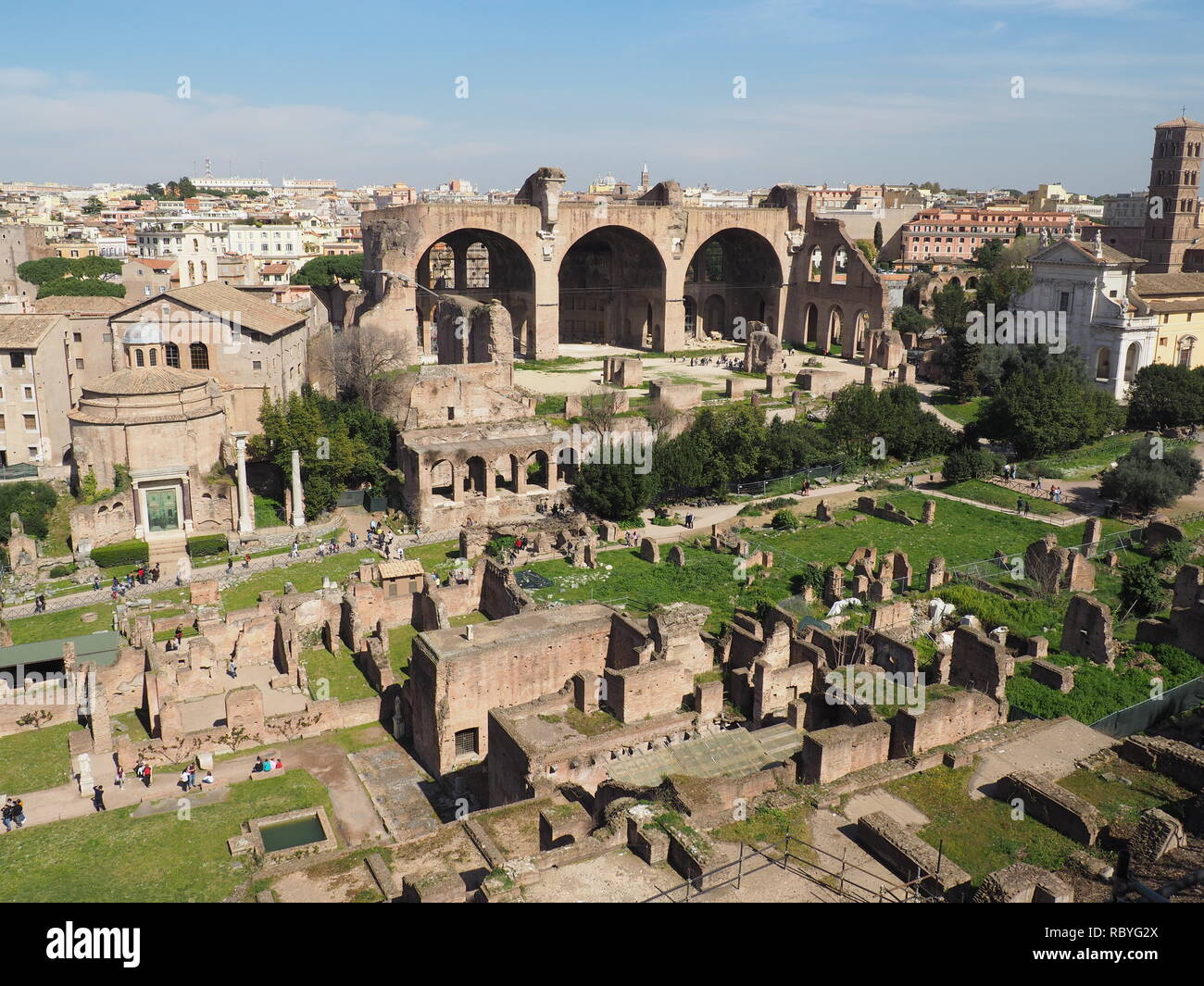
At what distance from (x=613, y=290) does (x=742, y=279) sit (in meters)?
8.86

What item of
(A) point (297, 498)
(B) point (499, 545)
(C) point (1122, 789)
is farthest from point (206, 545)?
(C) point (1122, 789)

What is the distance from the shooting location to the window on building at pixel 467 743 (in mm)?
21234

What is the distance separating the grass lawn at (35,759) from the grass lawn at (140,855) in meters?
1.96

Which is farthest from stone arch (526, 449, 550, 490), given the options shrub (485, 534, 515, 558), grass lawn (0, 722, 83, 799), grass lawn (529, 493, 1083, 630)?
grass lawn (0, 722, 83, 799)

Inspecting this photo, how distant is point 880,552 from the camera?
30531 mm

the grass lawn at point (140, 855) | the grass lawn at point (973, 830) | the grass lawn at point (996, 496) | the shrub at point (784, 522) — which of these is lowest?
the grass lawn at point (140, 855)

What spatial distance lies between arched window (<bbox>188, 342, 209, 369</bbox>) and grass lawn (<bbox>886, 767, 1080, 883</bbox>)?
3190cm

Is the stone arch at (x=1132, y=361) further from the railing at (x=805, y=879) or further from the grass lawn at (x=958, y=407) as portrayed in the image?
the railing at (x=805, y=879)

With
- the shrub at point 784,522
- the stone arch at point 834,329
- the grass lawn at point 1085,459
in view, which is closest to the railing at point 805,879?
the shrub at point 784,522

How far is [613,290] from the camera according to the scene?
2343 inches

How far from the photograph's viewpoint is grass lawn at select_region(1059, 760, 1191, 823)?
46.9 feet

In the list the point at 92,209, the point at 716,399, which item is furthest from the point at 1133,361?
the point at 92,209

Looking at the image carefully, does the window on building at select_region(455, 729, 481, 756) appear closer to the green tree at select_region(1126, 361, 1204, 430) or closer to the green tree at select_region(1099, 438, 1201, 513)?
the green tree at select_region(1099, 438, 1201, 513)
